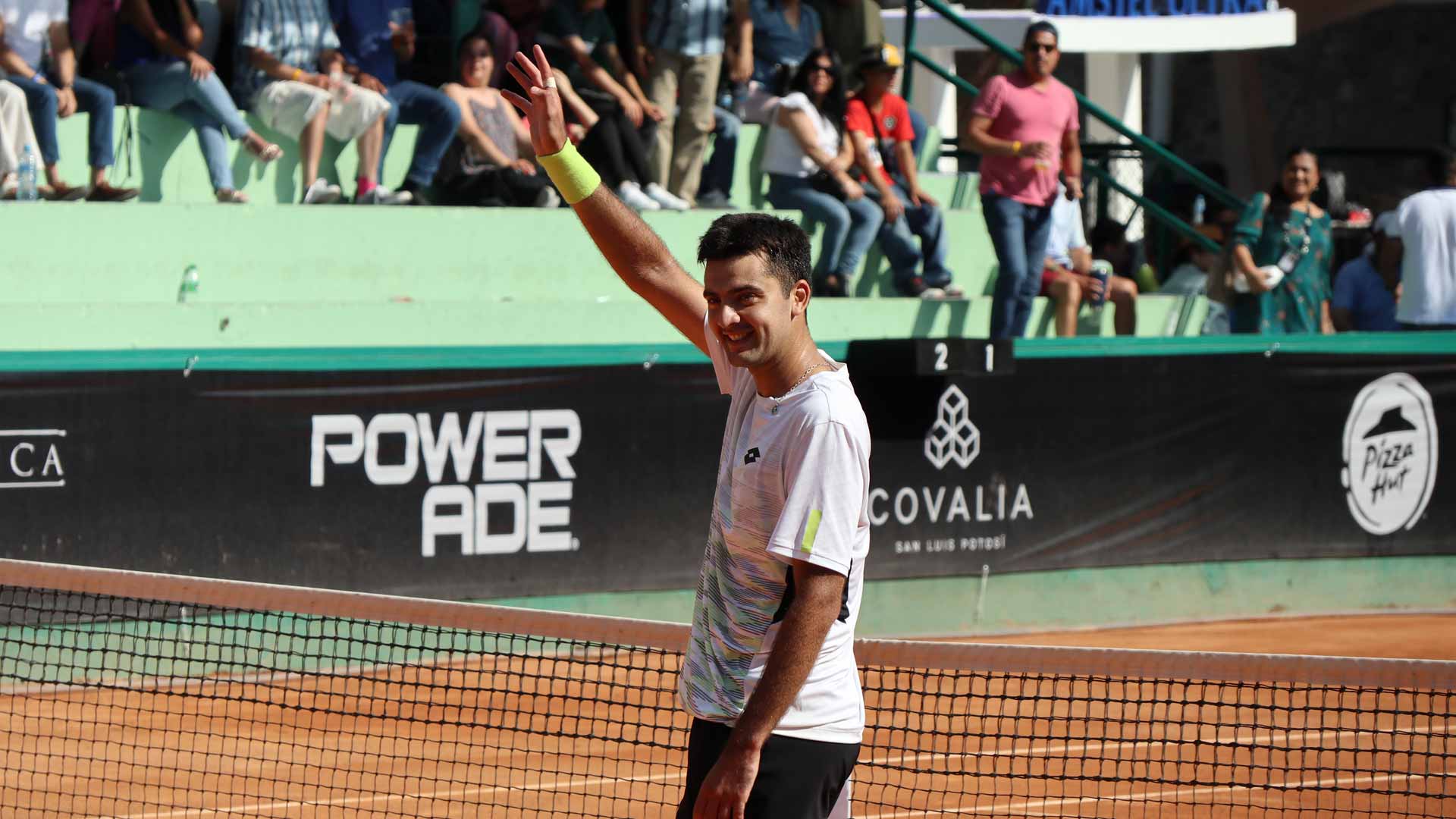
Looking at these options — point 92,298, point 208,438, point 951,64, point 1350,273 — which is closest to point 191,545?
point 208,438

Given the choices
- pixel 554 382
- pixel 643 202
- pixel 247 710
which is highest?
pixel 643 202

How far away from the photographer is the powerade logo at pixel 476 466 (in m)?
9.28

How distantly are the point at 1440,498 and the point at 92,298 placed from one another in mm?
8488

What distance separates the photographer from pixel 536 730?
7094 mm

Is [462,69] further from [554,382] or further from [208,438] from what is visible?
[208,438]

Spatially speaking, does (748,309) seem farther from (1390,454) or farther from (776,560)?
(1390,454)

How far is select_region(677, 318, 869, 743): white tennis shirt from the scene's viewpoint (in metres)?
3.27

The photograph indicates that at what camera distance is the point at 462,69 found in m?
11.4

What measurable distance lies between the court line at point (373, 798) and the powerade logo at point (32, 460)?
232 centimetres

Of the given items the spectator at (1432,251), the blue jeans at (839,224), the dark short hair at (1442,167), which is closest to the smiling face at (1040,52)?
the blue jeans at (839,224)

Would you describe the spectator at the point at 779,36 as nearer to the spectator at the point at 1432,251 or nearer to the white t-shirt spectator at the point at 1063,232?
the white t-shirt spectator at the point at 1063,232

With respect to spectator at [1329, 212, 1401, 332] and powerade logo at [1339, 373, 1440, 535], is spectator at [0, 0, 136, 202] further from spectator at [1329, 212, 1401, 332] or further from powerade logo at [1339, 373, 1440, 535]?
spectator at [1329, 212, 1401, 332]

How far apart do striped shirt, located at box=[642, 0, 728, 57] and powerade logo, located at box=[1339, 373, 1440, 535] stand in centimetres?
477

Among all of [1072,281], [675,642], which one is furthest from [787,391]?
[1072,281]
